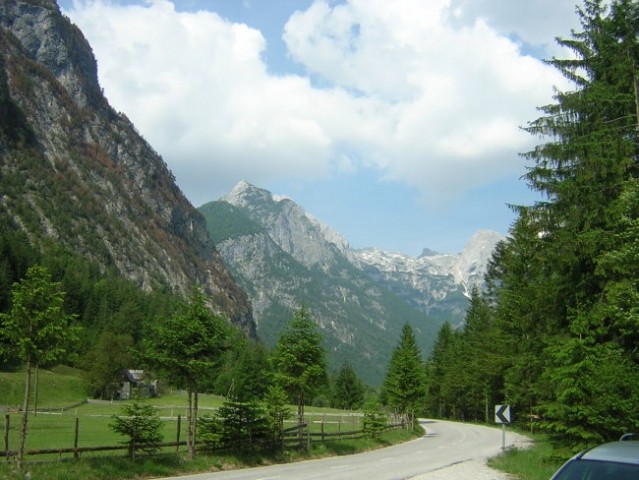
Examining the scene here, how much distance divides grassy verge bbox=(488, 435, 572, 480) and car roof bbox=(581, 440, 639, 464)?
41.5 feet

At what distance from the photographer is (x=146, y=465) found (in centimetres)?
1983

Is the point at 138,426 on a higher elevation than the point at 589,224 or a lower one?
lower

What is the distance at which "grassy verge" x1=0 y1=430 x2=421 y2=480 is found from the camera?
54.5 feet

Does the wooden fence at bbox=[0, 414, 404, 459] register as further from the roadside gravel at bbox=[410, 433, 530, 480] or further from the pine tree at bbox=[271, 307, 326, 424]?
the roadside gravel at bbox=[410, 433, 530, 480]

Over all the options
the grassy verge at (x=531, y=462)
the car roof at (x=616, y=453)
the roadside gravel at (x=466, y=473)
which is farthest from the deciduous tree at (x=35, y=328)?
the grassy verge at (x=531, y=462)

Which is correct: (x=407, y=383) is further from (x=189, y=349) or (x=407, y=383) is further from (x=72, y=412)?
(x=72, y=412)

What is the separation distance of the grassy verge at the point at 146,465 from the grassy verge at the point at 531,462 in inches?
361

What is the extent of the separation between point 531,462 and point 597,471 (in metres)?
17.6

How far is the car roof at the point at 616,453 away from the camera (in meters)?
6.64

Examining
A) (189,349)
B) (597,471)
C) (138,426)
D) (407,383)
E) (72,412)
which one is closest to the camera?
(597,471)

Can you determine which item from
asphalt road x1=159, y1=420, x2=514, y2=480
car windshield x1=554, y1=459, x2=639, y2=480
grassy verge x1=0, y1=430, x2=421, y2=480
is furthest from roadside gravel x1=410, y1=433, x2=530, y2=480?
car windshield x1=554, y1=459, x2=639, y2=480

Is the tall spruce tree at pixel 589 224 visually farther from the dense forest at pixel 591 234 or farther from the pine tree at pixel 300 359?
the pine tree at pixel 300 359

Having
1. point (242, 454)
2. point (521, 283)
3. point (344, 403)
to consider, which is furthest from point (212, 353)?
point (344, 403)

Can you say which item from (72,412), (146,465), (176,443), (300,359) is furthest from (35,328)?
(72,412)
